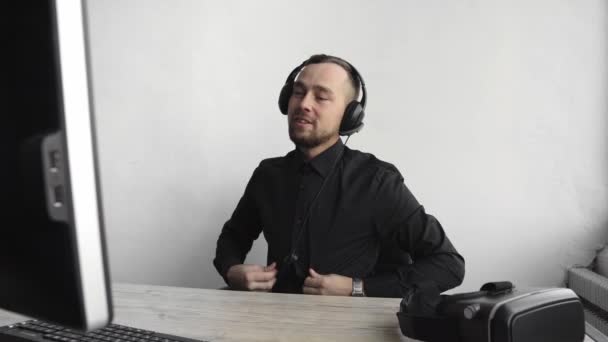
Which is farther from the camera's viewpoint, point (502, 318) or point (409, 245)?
point (409, 245)

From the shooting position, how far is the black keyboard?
69 cm

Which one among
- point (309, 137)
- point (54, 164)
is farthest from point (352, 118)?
point (54, 164)

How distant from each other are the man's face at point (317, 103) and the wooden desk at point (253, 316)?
2.22 ft

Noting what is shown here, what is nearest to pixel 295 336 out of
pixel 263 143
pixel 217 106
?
pixel 263 143

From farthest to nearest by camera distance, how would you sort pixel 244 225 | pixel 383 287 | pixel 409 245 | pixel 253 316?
1. pixel 244 225
2. pixel 409 245
3. pixel 383 287
4. pixel 253 316

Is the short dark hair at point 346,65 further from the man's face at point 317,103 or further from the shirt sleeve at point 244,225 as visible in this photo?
the shirt sleeve at point 244,225

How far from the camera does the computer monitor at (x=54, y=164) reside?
0.35 m

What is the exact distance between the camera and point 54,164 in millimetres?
369

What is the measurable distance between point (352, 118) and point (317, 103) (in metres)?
0.13

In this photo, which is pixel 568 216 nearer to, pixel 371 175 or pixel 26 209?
pixel 371 175

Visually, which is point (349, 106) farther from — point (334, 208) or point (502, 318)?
point (502, 318)

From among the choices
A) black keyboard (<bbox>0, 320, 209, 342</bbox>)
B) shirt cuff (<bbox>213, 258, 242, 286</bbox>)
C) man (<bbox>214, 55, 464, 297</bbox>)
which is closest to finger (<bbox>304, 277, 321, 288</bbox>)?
man (<bbox>214, 55, 464, 297</bbox>)

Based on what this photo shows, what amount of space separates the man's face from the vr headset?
0.90 metres

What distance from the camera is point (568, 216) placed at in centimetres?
179
